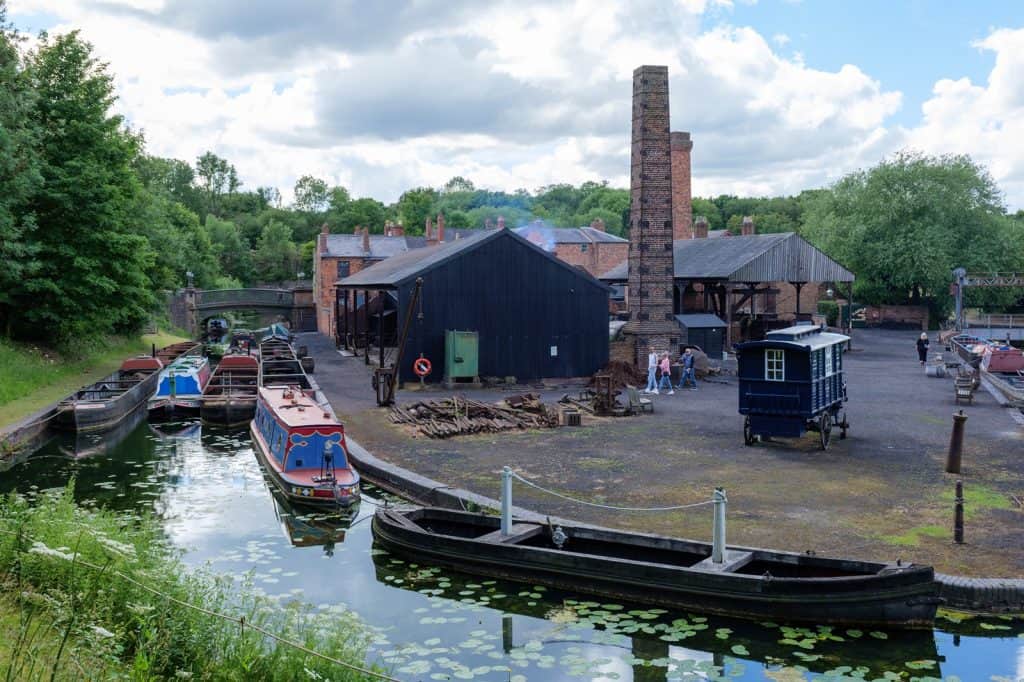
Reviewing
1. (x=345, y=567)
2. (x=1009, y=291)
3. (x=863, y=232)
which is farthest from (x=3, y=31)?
(x=1009, y=291)

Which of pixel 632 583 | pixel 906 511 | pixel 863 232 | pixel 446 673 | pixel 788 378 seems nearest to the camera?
pixel 446 673

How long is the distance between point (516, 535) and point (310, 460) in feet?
20.3

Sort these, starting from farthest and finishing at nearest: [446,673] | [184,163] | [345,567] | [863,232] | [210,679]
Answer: [184,163], [863,232], [345,567], [446,673], [210,679]

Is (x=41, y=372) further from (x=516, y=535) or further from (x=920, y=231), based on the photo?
(x=920, y=231)

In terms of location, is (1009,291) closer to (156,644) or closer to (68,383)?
(68,383)

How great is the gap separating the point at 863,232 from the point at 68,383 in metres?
50.8

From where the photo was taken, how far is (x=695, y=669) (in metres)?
9.47

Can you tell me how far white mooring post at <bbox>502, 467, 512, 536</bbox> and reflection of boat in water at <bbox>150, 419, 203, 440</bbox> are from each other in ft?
49.4

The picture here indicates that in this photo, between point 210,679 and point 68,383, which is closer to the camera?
point 210,679

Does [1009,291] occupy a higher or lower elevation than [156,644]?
higher

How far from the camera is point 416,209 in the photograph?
119938 mm

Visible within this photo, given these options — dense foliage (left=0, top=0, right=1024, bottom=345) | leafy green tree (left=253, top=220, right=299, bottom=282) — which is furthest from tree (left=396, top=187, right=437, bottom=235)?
leafy green tree (left=253, top=220, right=299, bottom=282)

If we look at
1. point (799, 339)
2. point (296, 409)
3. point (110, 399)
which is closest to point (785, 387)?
point (799, 339)

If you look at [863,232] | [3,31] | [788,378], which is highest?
[3,31]
